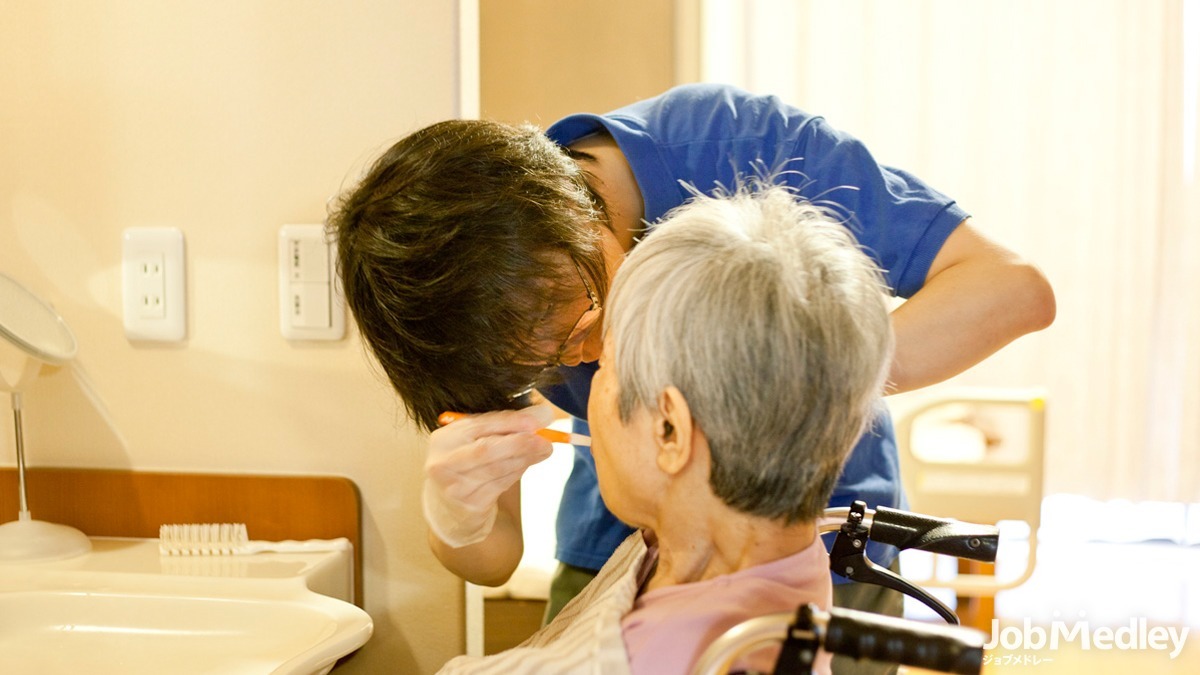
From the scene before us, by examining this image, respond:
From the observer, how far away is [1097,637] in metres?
2.95

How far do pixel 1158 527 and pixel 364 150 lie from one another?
3.14 metres

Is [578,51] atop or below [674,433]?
atop

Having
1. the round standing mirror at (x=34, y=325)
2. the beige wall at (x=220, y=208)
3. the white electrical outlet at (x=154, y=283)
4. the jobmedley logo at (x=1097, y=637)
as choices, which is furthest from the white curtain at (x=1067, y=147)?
the round standing mirror at (x=34, y=325)

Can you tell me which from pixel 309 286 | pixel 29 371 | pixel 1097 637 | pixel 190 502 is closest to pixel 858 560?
pixel 309 286

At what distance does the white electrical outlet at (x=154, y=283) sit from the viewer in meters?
1.43

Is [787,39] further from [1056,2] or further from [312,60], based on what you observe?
[312,60]

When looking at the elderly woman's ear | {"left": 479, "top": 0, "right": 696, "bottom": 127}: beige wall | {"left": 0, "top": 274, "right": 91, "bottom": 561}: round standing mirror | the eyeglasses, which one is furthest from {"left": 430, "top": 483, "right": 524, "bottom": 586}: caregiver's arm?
{"left": 479, "top": 0, "right": 696, "bottom": 127}: beige wall

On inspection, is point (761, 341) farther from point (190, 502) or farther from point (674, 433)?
point (190, 502)

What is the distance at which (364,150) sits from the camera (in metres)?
1.40

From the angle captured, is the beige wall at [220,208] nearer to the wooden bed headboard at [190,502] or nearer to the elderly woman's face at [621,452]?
the wooden bed headboard at [190,502]

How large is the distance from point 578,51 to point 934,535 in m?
2.56

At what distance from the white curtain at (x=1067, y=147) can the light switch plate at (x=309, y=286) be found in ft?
7.11

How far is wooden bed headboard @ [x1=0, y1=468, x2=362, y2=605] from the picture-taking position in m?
1.43

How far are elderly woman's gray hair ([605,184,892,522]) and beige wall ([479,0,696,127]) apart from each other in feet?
8.00
